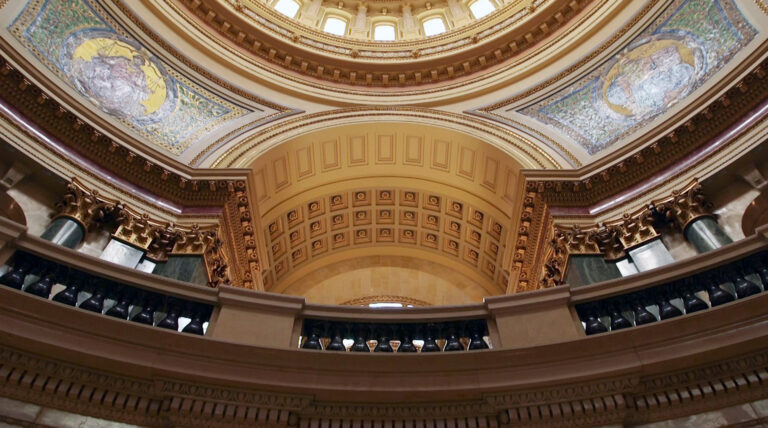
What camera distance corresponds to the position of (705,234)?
34.9ft

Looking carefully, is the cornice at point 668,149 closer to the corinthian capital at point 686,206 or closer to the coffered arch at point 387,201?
the corinthian capital at point 686,206

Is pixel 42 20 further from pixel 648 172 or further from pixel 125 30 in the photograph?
pixel 648 172

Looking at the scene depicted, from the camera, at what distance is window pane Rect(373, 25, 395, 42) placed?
23.5 meters

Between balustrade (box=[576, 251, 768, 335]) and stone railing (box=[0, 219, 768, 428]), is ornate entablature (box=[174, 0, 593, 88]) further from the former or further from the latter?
stone railing (box=[0, 219, 768, 428])

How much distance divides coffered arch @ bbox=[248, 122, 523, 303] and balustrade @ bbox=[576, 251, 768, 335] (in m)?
9.98

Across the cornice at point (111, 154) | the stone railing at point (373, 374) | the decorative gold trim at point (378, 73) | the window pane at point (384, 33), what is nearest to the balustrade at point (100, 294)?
the stone railing at point (373, 374)

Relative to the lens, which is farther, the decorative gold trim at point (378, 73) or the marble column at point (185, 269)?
the decorative gold trim at point (378, 73)

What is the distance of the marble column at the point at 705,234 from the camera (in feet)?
34.0

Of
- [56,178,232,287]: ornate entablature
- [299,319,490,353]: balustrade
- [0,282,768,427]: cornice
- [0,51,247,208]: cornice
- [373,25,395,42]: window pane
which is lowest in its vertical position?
[0,282,768,427]: cornice

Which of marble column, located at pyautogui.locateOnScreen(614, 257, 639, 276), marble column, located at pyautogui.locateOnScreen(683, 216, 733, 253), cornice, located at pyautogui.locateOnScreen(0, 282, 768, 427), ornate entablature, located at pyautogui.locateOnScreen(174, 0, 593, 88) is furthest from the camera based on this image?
ornate entablature, located at pyautogui.locateOnScreen(174, 0, 593, 88)

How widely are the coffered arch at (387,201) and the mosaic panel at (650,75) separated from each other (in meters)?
2.55

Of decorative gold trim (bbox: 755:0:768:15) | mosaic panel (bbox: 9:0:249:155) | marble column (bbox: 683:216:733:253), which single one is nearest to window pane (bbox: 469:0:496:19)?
decorative gold trim (bbox: 755:0:768:15)

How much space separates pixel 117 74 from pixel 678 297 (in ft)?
48.0

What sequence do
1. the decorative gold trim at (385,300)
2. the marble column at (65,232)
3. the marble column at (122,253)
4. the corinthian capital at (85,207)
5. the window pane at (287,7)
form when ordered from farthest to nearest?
the window pane at (287,7), the decorative gold trim at (385,300), the corinthian capital at (85,207), the marble column at (122,253), the marble column at (65,232)
